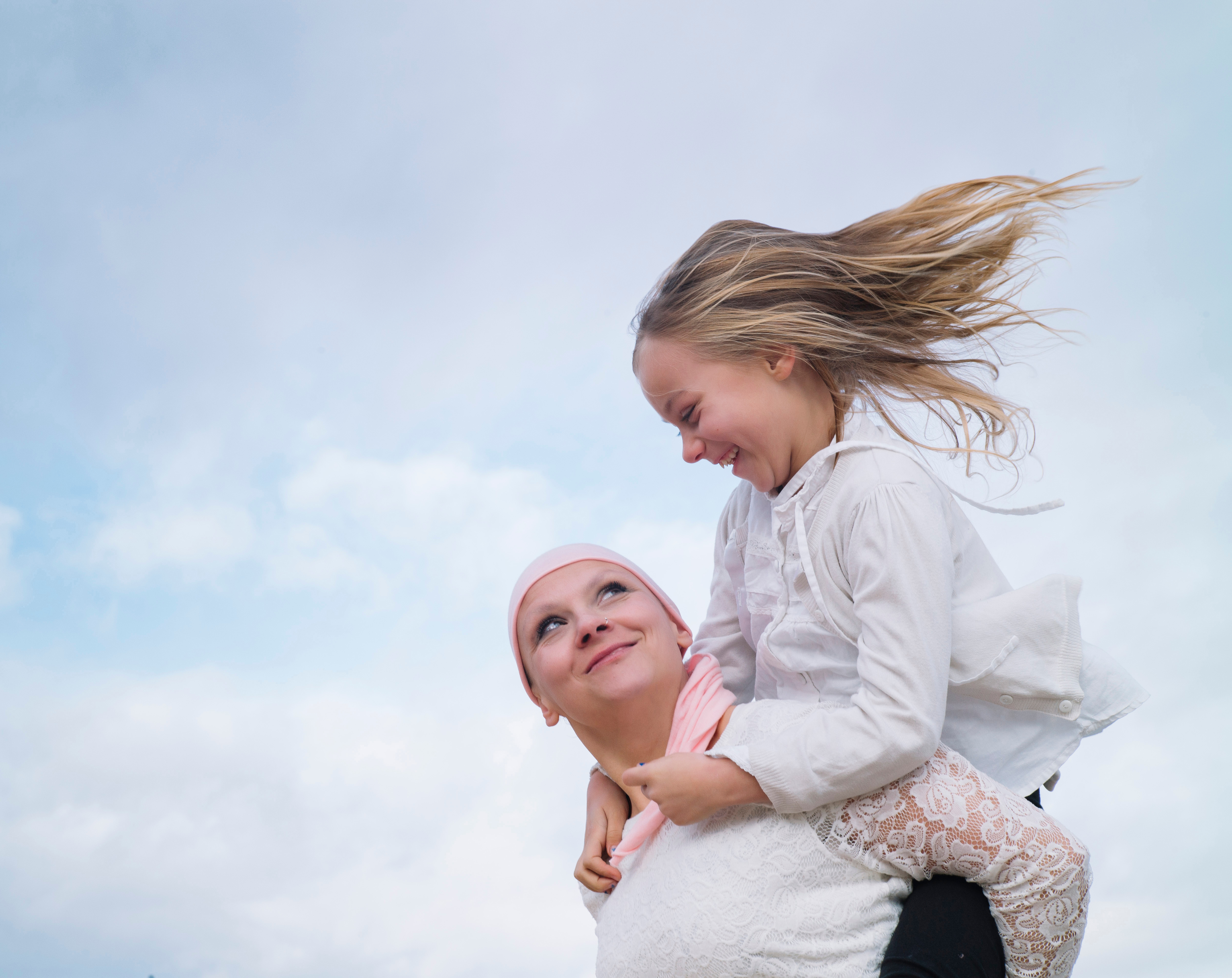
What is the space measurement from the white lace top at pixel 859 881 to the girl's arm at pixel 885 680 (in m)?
0.10

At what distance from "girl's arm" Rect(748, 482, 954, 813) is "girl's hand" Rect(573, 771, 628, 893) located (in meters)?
0.71

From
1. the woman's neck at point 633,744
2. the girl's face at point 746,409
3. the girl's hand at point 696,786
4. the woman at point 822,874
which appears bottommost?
the woman at point 822,874

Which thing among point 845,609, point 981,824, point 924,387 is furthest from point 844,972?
point 924,387

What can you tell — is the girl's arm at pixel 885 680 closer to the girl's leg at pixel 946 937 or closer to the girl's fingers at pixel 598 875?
the girl's leg at pixel 946 937

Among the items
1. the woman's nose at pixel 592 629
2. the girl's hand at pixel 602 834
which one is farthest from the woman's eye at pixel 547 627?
the girl's hand at pixel 602 834

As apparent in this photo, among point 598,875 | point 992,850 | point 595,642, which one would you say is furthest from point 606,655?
point 992,850

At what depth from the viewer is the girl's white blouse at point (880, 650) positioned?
2.45 m

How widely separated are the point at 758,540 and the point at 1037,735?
3.10 feet

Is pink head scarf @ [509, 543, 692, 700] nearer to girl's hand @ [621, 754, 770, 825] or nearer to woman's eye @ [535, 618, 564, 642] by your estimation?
woman's eye @ [535, 618, 564, 642]

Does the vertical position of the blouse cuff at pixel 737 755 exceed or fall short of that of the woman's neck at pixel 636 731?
it falls short

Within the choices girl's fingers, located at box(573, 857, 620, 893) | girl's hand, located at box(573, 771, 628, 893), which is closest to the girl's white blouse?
girl's hand, located at box(573, 771, 628, 893)

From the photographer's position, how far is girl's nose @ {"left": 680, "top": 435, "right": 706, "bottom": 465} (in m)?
3.01

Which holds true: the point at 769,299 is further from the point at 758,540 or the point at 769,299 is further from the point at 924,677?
the point at 924,677

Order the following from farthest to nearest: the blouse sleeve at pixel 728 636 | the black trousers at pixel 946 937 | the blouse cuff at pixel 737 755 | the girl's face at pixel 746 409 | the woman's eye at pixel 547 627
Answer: the blouse sleeve at pixel 728 636, the woman's eye at pixel 547 627, the girl's face at pixel 746 409, the blouse cuff at pixel 737 755, the black trousers at pixel 946 937
